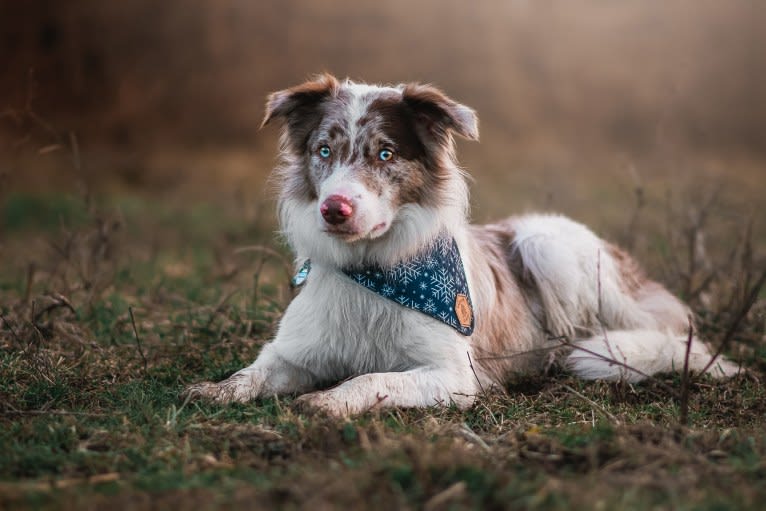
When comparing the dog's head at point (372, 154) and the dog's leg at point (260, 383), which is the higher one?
the dog's head at point (372, 154)

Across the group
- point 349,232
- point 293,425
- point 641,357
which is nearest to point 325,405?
point 293,425

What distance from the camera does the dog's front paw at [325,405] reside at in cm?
373

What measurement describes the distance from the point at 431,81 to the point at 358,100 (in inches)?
539

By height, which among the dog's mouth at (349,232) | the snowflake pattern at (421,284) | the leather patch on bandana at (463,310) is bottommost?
the leather patch on bandana at (463,310)

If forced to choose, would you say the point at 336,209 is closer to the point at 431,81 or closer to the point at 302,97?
the point at 302,97

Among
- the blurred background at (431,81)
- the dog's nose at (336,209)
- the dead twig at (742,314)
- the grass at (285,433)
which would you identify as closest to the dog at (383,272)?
the dog's nose at (336,209)

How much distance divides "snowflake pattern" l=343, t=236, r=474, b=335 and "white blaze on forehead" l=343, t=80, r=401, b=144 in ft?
2.42

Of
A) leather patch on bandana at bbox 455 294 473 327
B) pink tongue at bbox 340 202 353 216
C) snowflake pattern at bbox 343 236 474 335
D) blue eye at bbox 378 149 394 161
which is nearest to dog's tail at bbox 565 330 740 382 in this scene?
leather patch on bandana at bbox 455 294 473 327

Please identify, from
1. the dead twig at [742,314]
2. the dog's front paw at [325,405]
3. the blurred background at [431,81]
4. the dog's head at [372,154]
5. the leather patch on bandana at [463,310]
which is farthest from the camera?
the blurred background at [431,81]

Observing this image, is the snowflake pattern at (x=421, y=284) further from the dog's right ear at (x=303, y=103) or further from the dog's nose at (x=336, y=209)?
the dog's right ear at (x=303, y=103)

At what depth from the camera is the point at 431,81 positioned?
1764 centimetres

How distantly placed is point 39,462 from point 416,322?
2.00 m

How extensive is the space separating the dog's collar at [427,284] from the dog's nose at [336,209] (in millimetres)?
572

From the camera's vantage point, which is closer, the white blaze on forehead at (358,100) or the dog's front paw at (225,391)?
the dog's front paw at (225,391)
